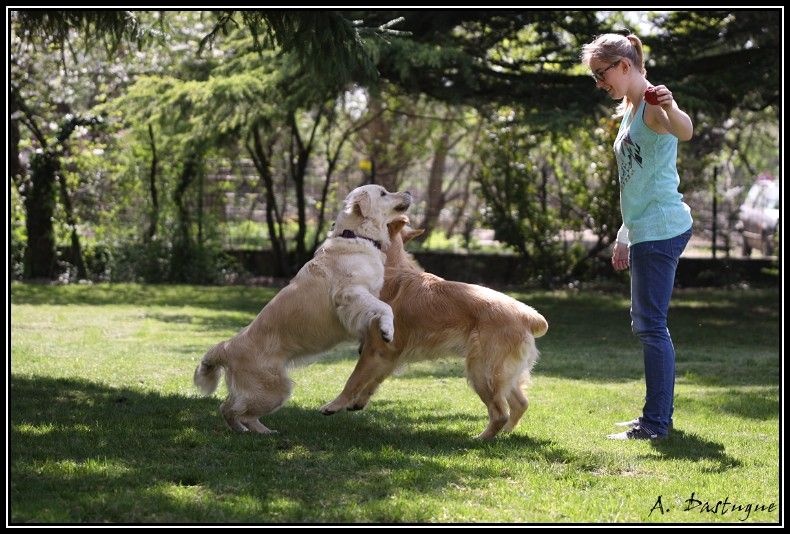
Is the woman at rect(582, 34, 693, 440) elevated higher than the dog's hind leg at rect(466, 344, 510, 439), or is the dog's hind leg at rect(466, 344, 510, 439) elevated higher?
the woman at rect(582, 34, 693, 440)

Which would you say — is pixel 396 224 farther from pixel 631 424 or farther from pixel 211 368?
pixel 631 424

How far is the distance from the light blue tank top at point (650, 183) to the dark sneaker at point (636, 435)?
105cm

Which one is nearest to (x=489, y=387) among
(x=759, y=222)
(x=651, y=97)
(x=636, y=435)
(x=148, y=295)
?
(x=636, y=435)

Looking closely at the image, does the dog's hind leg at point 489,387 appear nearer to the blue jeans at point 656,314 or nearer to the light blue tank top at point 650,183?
the blue jeans at point 656,314

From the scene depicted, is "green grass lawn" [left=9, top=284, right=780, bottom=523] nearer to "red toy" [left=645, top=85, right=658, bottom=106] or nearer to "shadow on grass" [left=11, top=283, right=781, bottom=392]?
"shadow on grass" [left=11, top=283, right=781, bottom=392]

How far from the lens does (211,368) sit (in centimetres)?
558

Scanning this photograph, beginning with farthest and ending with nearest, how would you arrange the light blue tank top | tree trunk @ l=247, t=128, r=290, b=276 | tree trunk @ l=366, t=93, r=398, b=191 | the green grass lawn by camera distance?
tree trunk @ l=366, t=93, r=398, b=191
tree trunk @ l=247, t=128, r=290, b=276
the light blue tank top
the green grass lawn

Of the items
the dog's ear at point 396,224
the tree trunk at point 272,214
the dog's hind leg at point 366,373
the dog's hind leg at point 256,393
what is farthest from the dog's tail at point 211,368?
the tree trunk at point 272,214

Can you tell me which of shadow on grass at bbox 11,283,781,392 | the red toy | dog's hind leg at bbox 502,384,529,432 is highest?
the red toy

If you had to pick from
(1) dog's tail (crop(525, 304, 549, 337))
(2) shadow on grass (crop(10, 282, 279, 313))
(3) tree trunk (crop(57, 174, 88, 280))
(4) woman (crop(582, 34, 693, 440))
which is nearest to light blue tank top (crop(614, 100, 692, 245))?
(4) woman (crop(582, 34, 693, 440))

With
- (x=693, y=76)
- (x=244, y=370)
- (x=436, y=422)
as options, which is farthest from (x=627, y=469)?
(x=693, y=76)

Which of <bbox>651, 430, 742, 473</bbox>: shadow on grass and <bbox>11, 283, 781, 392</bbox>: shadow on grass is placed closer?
<bbox>651, 430, 742, 473</bbox>: shadow on grass

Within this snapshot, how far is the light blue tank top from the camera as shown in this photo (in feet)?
17.7

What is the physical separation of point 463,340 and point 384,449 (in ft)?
2.59
